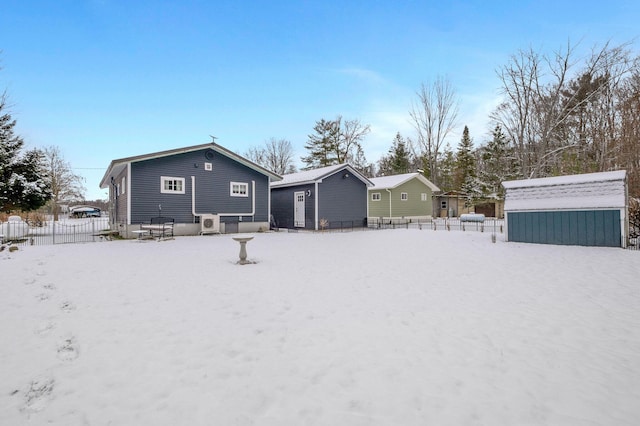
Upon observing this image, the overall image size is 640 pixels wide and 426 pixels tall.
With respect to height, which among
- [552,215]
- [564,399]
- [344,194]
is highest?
[344,194]

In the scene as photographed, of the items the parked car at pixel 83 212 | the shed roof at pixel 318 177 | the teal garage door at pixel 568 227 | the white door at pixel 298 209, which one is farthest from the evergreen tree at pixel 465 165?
the parked car at pixel 83 212

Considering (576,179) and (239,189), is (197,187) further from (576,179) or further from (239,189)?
(576,179)

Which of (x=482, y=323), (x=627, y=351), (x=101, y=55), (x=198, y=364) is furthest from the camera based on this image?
(x=101, y=55)

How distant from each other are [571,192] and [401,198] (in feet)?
54.0

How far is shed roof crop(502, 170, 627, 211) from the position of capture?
9.78m

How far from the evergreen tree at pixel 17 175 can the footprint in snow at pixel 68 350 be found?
19.6 m

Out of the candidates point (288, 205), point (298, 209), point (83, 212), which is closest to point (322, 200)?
point (298, 209)

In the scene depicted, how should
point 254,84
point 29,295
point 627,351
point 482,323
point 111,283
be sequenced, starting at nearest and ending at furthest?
point 627,351 < point 482,323 < point 29,295 < point 111,283 < point 254,84

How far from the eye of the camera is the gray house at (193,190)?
14.4 metres

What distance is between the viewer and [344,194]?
66.9 ft

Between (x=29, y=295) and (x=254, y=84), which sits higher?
(x=254, y=84)

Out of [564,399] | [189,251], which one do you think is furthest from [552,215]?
[189,251]

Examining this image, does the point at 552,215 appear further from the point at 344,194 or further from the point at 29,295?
the point at 29,295

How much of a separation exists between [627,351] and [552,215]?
918 cm
